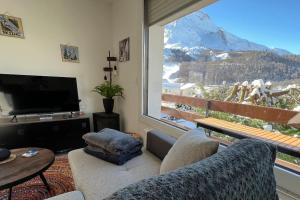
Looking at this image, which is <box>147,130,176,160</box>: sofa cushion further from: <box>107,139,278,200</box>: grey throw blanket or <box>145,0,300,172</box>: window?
<box>107,139,278,200</box>: grey throw blanket

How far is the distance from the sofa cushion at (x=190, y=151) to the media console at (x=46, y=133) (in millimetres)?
1995

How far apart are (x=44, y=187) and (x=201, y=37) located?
225 cm

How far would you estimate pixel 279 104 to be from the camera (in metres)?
1.29

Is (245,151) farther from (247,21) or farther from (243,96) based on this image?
(247,21)

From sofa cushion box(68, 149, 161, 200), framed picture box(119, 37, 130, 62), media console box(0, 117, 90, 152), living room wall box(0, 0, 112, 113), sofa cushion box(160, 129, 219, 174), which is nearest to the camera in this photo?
sofa cushion box(160, 129, 219, 174)

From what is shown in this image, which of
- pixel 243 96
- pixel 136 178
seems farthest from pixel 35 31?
pixel 243 96

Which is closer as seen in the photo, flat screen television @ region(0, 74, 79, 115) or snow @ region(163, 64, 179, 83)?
snow @ region(163, 64, 179, 83)

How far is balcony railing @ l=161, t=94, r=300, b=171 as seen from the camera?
120 cm

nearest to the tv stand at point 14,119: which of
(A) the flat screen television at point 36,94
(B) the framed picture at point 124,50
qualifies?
(A) the flat screen television at point 36,94

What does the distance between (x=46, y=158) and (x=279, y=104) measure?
195 cm

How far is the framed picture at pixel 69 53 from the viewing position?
2.98m

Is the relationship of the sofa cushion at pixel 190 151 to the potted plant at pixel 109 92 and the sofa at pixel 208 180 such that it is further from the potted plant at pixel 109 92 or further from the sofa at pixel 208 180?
the potted plant at pixel 109 92

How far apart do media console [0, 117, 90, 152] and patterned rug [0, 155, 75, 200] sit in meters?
0.55

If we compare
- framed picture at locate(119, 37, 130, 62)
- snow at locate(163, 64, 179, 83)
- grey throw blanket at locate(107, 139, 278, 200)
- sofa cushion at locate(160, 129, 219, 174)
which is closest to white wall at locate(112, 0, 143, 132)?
framed picture at locate(119, 37, 130, 62)
